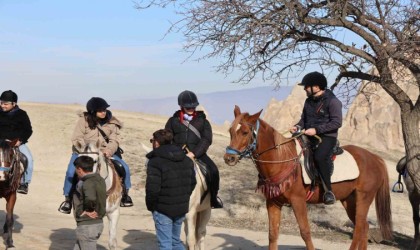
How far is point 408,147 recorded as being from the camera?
13492 mm

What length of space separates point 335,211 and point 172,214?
11870 mm

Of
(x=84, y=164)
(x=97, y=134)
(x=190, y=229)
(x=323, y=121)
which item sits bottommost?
(x=190, y=229)

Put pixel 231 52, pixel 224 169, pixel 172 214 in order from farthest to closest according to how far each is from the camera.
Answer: pixel 224 169 → pixel 231 52 → pixel 172 214

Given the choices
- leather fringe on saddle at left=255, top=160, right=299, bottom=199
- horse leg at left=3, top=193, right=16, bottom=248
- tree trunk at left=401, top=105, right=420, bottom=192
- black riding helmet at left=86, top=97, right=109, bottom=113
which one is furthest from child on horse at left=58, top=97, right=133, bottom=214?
tree trunk at left=401, top=105, right=420, bottom=192

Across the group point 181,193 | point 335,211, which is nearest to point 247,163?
point 335,211

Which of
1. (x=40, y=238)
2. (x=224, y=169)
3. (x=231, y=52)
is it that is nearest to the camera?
(x=40, y=238)

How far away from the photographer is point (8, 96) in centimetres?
1120

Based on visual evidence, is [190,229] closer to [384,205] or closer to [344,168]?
[344,168]

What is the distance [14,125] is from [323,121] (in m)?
5.55

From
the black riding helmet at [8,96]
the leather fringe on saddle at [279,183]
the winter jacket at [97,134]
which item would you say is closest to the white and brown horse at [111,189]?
the winter jacket at [97,134]

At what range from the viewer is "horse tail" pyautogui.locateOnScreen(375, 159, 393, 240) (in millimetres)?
11098

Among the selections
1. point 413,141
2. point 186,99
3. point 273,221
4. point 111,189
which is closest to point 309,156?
point 273,221

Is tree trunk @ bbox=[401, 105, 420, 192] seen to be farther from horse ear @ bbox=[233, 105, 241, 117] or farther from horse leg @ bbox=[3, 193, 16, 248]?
horse leg @ bbox=[3, 193, 16, 248]

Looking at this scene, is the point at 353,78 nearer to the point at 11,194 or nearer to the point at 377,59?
the point at 377,59
